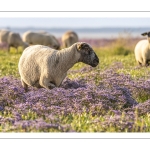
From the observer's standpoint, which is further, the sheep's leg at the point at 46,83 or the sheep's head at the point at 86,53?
the sheep's head at the point at 86,53

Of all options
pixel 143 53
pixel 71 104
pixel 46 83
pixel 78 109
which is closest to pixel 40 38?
pixel 143 53

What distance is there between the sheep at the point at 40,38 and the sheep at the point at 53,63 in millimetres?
20078

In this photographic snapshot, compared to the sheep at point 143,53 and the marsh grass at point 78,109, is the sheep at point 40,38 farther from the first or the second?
the marsh grass at point 78,109

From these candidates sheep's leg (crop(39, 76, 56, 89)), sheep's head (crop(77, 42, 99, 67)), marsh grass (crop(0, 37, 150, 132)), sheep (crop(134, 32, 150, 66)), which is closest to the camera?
marsh grass (crop(0, 37, 150, 132))

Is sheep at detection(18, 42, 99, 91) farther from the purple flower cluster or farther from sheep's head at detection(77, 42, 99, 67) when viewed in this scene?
the purple flower cluster

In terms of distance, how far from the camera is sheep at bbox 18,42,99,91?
11.1m

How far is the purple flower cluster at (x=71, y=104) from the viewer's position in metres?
8.36

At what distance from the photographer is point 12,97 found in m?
10.6

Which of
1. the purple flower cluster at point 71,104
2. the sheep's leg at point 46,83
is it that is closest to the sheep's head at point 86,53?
the purple flower cluster at point 71,104

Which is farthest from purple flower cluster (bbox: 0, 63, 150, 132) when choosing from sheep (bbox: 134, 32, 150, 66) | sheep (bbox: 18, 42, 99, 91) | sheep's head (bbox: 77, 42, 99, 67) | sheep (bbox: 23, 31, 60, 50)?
sheep (bbox: 23, 31, 60, 50)

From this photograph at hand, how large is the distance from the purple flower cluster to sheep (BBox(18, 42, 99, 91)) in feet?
1.09

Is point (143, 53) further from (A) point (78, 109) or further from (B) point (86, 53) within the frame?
(A) point (78, 109)
